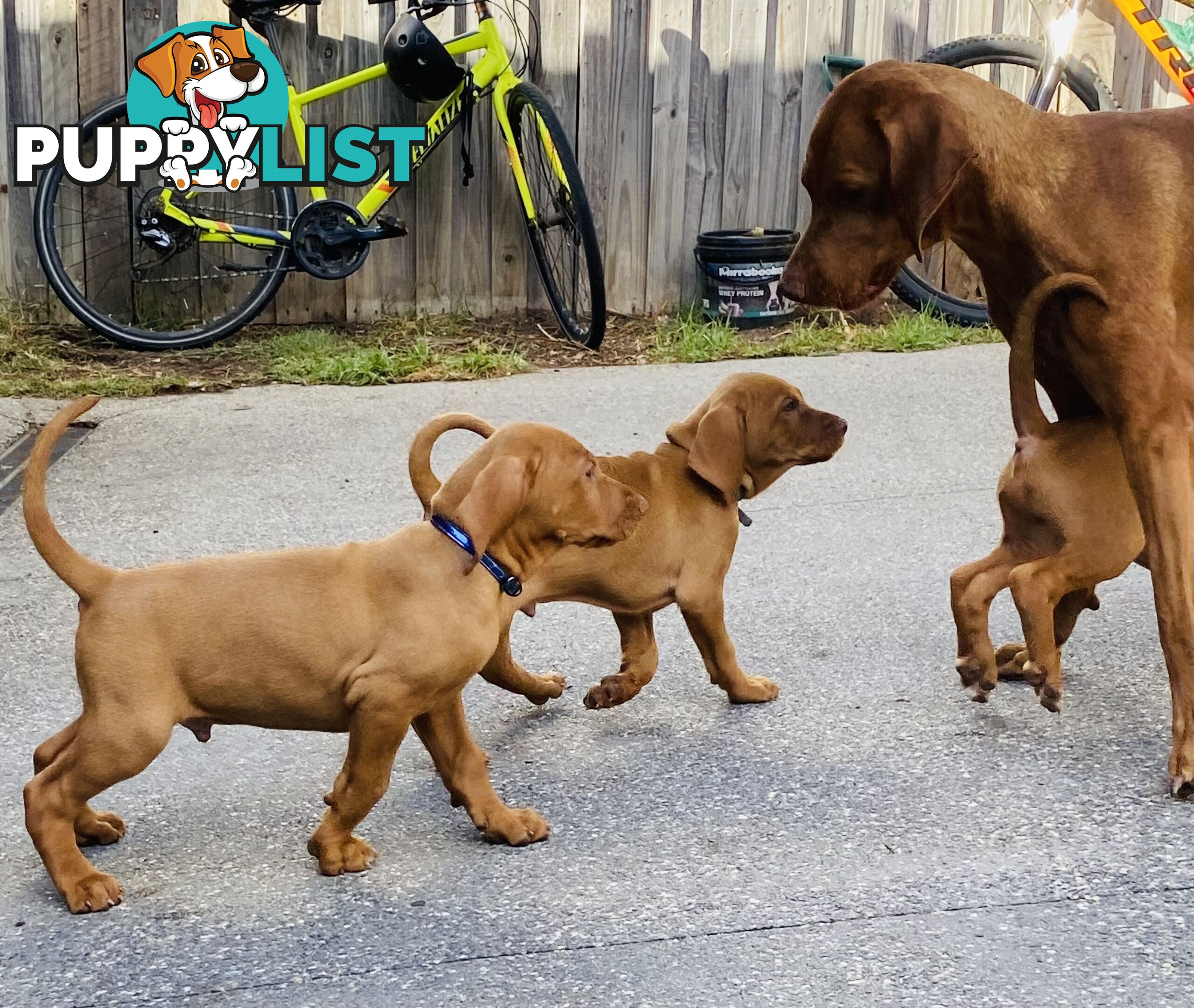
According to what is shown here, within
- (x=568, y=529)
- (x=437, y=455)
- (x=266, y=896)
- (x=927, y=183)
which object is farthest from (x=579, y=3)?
(x=266, y=896)

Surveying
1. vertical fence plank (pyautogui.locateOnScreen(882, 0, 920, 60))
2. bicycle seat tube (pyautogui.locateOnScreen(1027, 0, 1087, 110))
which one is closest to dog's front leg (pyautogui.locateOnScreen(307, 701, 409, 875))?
bicycle seat tube (pyautogui.locateOnScreen(1027, 0, 1087, 110))

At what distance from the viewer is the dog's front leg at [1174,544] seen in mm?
3078

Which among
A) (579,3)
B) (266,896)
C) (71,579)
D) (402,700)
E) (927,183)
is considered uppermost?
(579,3)

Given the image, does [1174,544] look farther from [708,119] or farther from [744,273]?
[708,119]

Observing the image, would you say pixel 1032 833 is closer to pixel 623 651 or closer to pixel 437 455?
pixel 623 651

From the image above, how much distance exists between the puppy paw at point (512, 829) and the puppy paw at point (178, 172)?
198 inches

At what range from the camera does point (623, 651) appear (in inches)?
141

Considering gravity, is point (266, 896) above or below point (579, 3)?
below

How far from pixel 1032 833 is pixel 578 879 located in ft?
3.06

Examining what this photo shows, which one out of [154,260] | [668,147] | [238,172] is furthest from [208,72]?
[668,147]

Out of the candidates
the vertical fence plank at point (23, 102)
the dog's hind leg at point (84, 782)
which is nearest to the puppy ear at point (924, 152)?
the dog's hind leg at point (84, 782)

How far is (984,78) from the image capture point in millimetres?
7523

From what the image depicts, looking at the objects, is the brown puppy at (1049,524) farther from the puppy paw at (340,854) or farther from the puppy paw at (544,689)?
the puppy paw at (340,854)

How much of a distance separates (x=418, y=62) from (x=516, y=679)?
4272 millimetres
